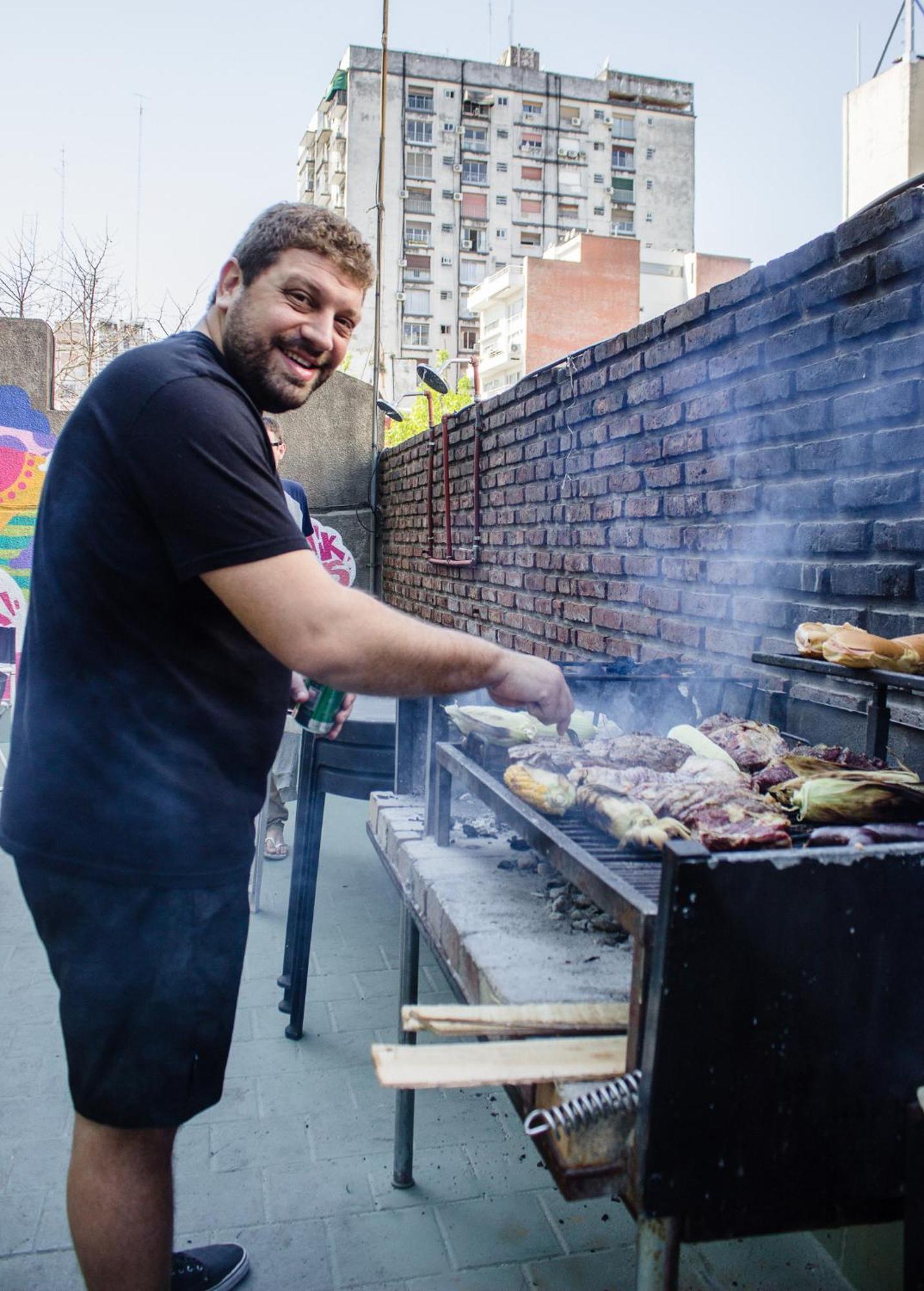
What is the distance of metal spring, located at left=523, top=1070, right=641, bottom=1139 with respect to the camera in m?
1.14

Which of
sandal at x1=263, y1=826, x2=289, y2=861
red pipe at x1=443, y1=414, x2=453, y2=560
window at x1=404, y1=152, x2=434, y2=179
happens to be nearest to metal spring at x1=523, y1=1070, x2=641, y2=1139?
sandal at x1=263, y1=826, x2=289, y2=861

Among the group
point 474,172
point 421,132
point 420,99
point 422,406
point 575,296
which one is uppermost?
point 420,99

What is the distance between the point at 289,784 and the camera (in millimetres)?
5320

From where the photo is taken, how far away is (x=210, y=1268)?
2.18 metres

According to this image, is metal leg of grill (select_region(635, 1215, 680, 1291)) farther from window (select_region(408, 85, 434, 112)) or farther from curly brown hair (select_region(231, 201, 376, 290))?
window (select_region(408, 85, 434, 112))

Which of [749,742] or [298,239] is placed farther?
[749,742]

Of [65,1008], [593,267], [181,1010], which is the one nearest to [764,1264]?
[181,1010]

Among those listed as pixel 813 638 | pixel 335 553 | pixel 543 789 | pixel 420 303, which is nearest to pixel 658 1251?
pixel 543 789

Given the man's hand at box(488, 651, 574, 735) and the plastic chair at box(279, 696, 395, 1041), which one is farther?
the plastic chair at box(279, 696, 395, 1041)

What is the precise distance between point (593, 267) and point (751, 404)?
47.4 metres

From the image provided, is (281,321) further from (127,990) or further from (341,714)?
(127,990)

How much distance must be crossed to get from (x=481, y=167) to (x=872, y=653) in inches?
2692

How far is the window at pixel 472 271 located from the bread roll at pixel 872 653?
64927 millimetres

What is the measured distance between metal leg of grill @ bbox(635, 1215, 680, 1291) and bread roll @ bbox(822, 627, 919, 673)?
1.22 metres
